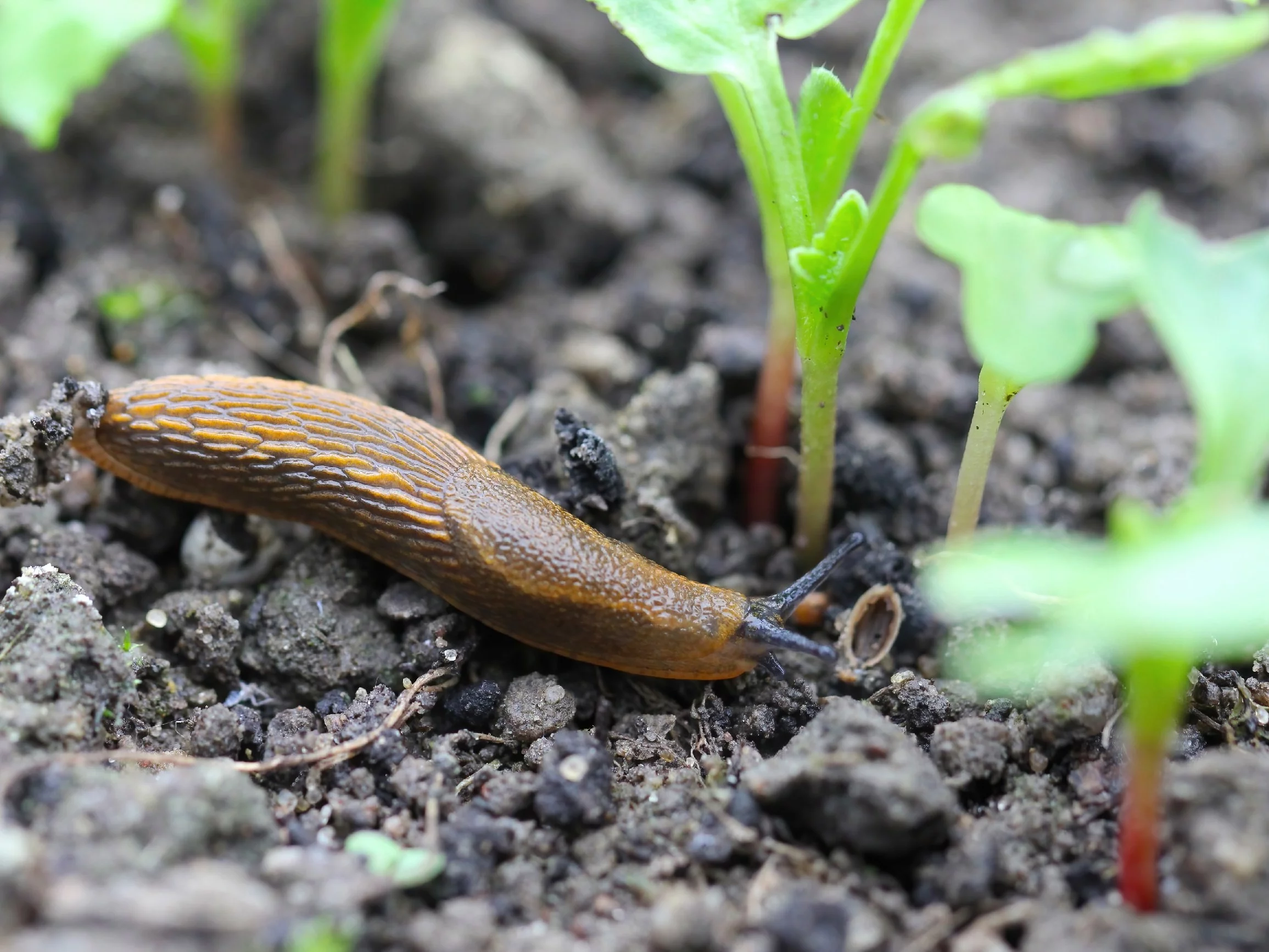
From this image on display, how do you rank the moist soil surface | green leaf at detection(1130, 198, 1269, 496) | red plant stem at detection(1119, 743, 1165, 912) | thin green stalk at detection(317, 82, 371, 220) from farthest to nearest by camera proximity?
thin green stalk at detection(317, 82, 371, 220) → the moist soil surface → red plant stem at detection(1119, 743, 1165, 912) → green leaf at detection(1130, 198, 1269, 496)

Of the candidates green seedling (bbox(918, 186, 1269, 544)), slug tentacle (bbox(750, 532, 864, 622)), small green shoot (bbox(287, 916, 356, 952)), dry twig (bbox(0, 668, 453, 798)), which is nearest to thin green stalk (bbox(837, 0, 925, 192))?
green seedling (bbox(918, 186, 1269, 544))

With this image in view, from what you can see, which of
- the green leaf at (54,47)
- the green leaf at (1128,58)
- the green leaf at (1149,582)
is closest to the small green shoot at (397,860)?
the green leaf at (1149,582)

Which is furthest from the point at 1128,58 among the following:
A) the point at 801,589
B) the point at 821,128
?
the point at 801,589

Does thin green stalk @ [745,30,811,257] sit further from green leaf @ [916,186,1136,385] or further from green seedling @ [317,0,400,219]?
green seedling @ [317,0,400,219]

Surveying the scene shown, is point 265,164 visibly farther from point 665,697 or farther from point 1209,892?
point 1209,892

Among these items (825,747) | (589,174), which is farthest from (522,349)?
(825,747)

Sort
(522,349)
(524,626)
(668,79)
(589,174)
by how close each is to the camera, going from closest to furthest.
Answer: (524,626), (522,349), (589,174), (668,79)

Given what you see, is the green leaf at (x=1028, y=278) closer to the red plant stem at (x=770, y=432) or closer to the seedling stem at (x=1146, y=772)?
the seedling stem at (x=1146, y=772)
